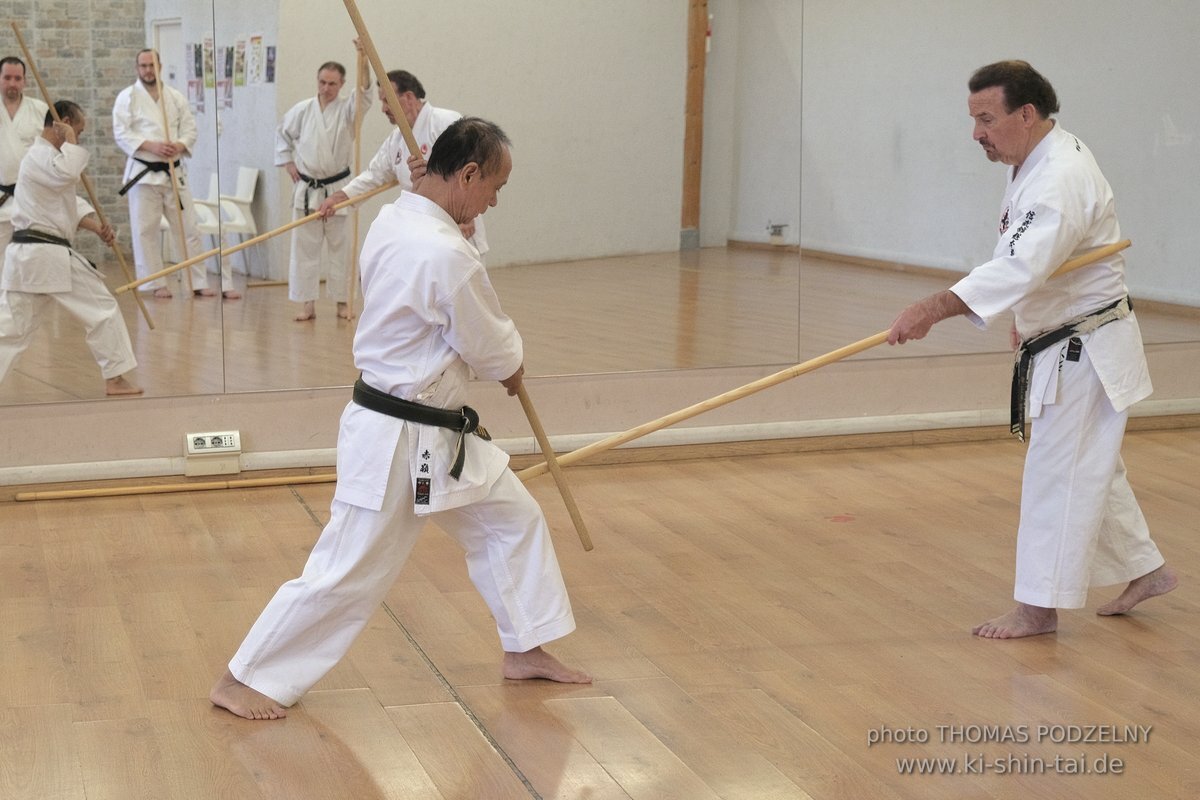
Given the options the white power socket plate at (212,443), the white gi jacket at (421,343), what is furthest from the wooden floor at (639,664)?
the white gi jacket at (421,343)

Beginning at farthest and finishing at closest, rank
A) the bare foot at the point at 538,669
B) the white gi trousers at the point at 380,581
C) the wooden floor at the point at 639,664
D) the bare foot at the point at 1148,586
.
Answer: the bare foot at the point at 1148,586 < the bare foot at the point at 538,669 < the white gi trousers at the point at 380,581 < the wooden floor at the point at 639,664

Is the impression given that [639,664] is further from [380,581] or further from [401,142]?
[401,142]

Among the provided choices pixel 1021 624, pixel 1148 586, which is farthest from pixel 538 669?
pixel 1148 586

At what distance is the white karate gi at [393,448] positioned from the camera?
267 centimetres

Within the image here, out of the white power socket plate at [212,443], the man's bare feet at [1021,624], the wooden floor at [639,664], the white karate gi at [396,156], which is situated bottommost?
the wooden floor at [639,664]

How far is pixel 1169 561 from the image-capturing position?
3916mm

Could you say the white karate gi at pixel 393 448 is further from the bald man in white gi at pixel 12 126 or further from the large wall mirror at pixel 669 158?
the bald man in white gi at pixel 12 126

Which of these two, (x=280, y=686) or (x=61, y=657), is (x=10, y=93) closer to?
(x=61, y=657)

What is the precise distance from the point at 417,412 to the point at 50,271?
2219mm

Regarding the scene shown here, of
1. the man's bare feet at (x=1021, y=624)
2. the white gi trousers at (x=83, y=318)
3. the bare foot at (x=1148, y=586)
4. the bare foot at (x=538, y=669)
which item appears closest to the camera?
the bare foot at (x=538, y=669)

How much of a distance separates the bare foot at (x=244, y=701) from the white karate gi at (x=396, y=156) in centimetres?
223

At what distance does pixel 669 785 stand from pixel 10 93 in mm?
3109

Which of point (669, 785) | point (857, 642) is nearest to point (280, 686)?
point (669, 785)

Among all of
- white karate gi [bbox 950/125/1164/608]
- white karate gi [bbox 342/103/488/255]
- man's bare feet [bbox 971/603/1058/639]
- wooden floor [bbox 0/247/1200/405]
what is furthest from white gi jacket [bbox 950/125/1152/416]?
white karate gi [bbox 342/103/488/255]
